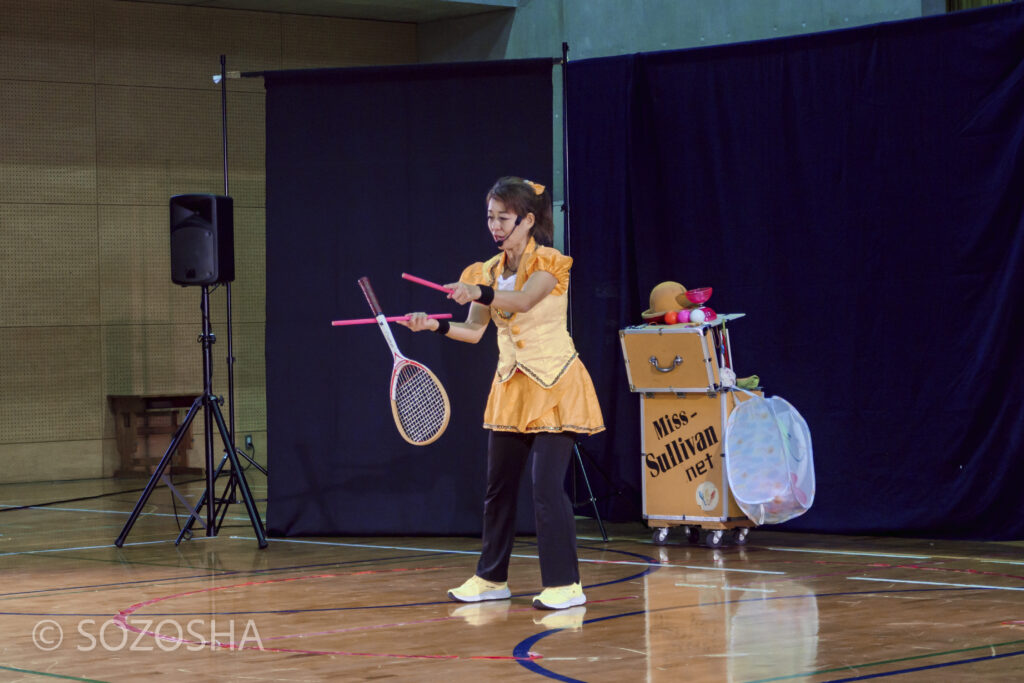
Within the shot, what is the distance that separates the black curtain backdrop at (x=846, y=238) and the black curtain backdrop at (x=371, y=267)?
2.56 ft

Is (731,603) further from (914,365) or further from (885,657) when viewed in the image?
(914,365)

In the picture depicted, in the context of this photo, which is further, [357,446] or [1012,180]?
[357,446]

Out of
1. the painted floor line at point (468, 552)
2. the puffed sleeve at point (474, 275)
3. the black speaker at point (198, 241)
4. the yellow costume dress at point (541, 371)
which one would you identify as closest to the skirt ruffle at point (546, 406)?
the yellow costume dress at point (541, 371)

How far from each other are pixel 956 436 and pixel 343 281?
10.1ft

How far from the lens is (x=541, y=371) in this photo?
493 cm

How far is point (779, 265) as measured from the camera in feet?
23.1

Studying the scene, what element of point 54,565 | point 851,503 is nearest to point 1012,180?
point 851,503

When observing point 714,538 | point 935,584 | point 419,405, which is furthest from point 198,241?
point 935,584

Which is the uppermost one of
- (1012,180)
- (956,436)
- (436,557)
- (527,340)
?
(1012,180)

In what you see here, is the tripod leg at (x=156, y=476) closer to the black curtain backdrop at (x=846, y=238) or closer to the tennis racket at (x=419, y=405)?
the tennis racket at (x=419, y=405)

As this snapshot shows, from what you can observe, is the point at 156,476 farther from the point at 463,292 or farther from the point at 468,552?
the point at 463,292

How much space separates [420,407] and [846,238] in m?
2.51

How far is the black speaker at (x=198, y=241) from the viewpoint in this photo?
684cm

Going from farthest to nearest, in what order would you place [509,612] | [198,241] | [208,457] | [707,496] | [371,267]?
[371,267] → [208,457] → [198,241] → [707,496] → [509,612]
